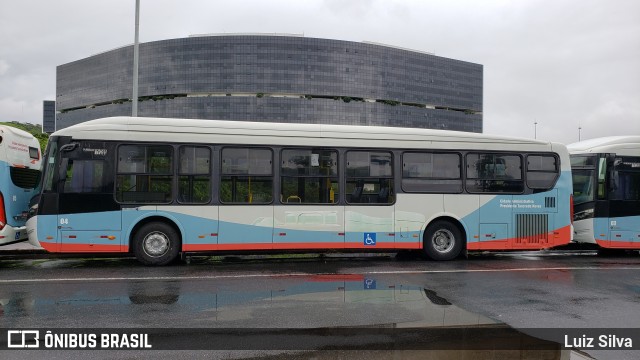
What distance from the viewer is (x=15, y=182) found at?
1087 centimetres

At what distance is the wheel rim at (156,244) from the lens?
418 inches

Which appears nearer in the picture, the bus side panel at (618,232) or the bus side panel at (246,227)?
the bus side panel at (246,227)

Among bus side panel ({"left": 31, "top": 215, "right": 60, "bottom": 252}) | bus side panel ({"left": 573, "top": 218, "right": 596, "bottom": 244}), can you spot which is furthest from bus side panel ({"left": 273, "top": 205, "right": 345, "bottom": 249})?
bus side panel ({"left": 573, "top": 218, "right": 596, "bottom": 244})

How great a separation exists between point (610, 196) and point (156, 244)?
11953mm

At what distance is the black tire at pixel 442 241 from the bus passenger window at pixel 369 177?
1314mm

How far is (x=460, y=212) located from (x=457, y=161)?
1257 millimetres

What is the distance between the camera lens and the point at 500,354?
483 centimetres

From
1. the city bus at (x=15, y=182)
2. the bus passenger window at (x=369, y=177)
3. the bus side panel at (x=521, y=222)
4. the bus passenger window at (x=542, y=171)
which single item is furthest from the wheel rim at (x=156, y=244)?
the bus passenger window at (x=542, y=171)

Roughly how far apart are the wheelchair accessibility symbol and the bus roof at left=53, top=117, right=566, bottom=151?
213cm

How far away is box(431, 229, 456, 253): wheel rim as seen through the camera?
11.9m

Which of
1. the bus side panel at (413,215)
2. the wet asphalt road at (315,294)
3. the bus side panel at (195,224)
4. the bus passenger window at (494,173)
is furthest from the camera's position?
the bus passenger window at (494,173)

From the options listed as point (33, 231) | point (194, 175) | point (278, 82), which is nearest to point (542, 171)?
point (194, 175)

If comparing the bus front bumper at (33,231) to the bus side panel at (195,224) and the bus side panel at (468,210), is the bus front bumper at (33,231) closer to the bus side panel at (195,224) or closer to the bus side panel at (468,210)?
the bus side panel at (195,224)

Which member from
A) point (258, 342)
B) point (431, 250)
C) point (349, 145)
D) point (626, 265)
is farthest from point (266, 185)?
point (626, 265)
